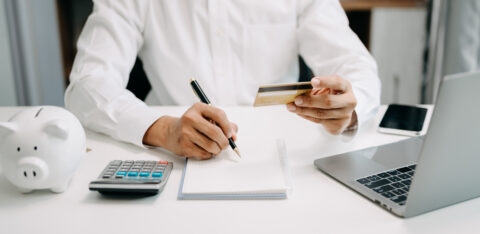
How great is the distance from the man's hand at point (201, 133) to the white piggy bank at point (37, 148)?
0.18 meters

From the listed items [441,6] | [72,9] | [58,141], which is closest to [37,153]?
[58,141]

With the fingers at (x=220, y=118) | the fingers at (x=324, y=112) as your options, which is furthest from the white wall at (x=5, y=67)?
the fingers at (x=324, y=112)

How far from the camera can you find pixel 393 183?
0.59 m

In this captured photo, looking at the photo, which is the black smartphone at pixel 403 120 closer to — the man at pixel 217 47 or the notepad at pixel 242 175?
the man at pixel 217 47

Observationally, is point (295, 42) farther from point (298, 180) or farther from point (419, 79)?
point (419, 79)

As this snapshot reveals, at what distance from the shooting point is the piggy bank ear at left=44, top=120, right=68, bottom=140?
0.55 m

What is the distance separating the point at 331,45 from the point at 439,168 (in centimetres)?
68

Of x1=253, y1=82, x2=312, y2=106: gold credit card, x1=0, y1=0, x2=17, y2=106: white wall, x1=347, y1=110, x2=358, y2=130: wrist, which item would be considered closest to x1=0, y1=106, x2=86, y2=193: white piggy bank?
x1=253, y1=82, x2=312, y2=106: gold credit card

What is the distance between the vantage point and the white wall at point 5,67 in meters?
1.64

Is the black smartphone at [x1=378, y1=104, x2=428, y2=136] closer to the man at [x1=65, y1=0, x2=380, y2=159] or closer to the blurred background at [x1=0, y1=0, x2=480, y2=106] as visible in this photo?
the man at [x1=65, y1=0, x2=380, y2=159]

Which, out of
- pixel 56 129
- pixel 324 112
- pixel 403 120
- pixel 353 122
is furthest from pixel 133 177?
pixel 403 120

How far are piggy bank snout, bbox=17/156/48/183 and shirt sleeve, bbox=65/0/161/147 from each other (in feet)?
0.78

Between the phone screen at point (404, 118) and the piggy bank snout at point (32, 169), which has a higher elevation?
the piggy bank snout at point (32, 169)

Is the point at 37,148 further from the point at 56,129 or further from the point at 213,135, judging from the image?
the point at 213,135
